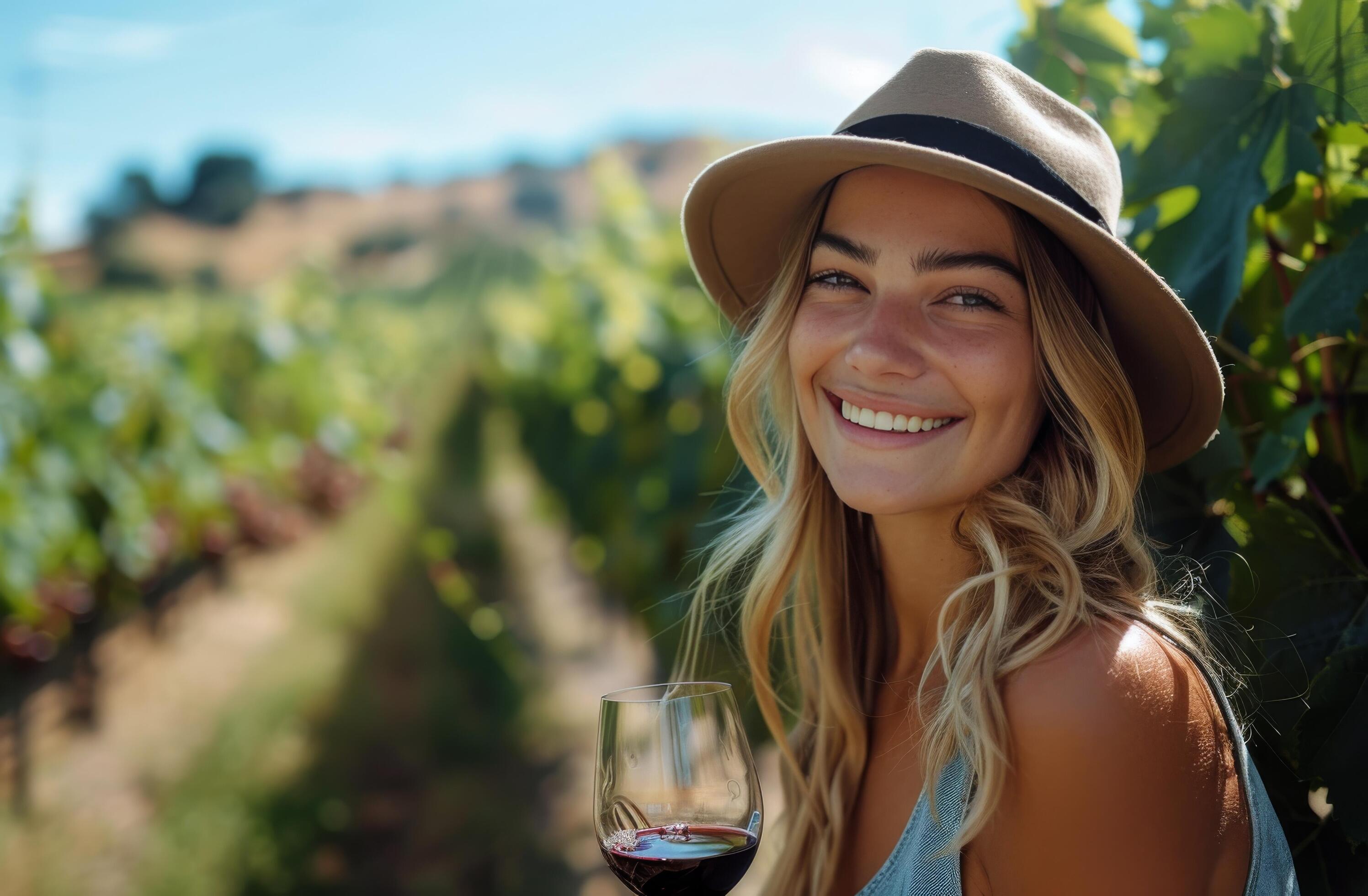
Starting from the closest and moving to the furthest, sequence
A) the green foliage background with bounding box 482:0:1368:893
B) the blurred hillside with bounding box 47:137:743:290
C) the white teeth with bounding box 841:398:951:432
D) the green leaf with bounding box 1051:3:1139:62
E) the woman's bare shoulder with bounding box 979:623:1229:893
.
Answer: the woman's bare shoulder with bounding box 979:623:1229:893, the green foliage background with bounding box 482:0:1368:893, the white teeth with bounding box 841:398:951:432, the green leaf with bounding box 1051:3:1139:62, the blurred hillside with bounding box 47:137:743:290

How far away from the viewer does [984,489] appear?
5.34 feet

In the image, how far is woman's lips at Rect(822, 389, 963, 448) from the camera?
62.2 inches

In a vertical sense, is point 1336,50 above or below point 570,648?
above

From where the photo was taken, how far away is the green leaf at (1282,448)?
160 cm

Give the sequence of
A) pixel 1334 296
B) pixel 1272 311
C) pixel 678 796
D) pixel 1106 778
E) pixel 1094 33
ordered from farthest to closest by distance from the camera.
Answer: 1. pixel 1094 33
2. pixel 1272 311
3. pixel 1334 296
4. pixel 678 796
5. pixel 1106 778

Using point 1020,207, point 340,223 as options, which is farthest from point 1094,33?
point 340,223

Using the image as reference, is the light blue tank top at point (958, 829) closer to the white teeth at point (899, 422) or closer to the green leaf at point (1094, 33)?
the white teeth at point (899, 422)

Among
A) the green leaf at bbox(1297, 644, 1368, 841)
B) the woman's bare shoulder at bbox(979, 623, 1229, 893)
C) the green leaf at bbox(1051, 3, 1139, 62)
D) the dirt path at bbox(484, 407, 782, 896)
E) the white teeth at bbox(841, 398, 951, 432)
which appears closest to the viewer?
the woman's bare shoulder at bbox(979, 623, 1229, 893)

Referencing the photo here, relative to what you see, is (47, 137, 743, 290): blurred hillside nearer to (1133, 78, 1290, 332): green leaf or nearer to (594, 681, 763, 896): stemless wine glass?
(1133, 78, 1290, 332): green leaf

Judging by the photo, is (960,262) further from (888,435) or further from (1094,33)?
(1094,33)

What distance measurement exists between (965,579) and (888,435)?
0.29 metres

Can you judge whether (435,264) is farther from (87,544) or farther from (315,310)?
(87,544)

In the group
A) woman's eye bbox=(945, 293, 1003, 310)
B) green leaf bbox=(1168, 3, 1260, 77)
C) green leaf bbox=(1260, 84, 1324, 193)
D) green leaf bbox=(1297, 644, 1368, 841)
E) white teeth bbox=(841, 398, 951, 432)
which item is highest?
green leaf bbox=(1168, 3, 1260, 77)

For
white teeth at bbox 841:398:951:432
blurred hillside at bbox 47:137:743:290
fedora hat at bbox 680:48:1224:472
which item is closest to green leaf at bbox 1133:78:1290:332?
fedora hat at bbox 680:48:1224:472
